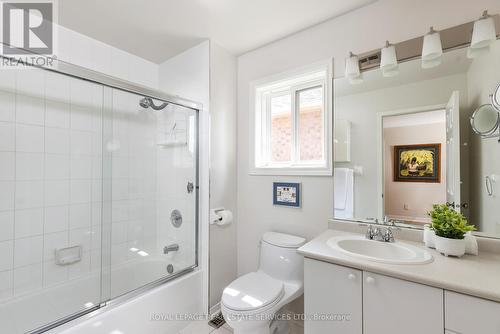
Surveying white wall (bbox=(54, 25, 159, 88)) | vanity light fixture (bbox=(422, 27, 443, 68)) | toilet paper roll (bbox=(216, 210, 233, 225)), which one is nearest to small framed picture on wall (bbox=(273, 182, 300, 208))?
toilet paper roll (bbox=(216, 210, 233, 225))

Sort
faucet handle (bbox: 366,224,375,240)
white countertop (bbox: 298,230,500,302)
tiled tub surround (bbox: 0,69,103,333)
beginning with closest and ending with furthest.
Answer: white countertop (bbox: 298,230,500,302), faucet handle (bbox: 366,224,375,240), tiled tub surround (bbox: 0,69,103,333)

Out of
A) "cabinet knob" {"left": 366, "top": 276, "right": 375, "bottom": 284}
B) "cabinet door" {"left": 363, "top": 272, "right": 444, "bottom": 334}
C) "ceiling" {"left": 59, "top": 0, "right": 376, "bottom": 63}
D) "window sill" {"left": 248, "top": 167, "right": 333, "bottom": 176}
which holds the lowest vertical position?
"cabinet door" {"left": 363, "top": 272, "right": 444, "bottom": 334}

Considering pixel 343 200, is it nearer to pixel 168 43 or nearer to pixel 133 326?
pixel 133 326

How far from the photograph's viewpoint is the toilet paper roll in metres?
2.02

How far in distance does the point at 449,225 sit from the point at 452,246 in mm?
105

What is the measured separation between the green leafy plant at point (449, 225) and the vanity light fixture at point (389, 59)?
942mm

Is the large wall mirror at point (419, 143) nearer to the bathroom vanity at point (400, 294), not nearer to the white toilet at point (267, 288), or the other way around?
the bathroom vanity at point (400, 294)

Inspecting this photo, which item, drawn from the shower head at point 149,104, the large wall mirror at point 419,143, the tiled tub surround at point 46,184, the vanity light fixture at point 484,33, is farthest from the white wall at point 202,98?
the vanity light fixture at point 484,33

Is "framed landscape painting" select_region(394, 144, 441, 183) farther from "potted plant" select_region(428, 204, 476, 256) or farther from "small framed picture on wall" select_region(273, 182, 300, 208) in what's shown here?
"small framed picture on wall" select_region(273, 182, 300, 208)

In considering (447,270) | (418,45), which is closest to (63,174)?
(447,270)

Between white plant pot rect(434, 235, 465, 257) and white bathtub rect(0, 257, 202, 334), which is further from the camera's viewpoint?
white bathtub rect(0, 257, 202, 334)

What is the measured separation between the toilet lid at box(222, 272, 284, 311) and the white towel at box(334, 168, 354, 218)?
2.29ft

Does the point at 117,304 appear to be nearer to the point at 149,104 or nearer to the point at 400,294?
the point at 149,104

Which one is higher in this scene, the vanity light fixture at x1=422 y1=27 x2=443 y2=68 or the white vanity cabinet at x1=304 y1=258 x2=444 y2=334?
the vanity light fixture at x1=422 y1=27 x2=443 y2=68
